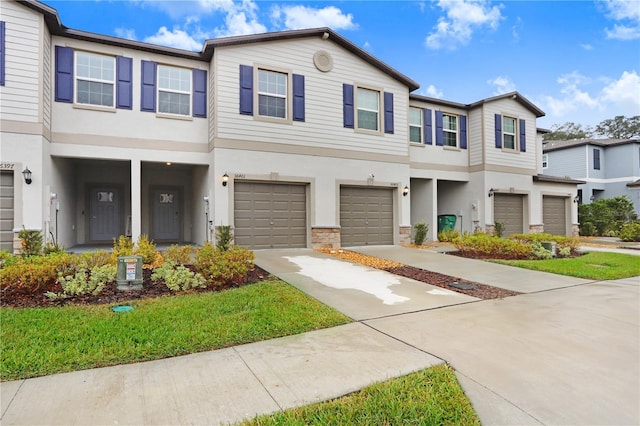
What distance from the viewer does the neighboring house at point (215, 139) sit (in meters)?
9.20

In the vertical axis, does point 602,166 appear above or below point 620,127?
below

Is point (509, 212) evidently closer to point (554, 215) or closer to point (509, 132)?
point (554, 215)

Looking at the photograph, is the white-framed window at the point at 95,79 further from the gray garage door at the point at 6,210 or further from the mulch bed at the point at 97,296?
the mulch bed at the point at 97,296

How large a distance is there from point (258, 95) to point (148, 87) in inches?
129

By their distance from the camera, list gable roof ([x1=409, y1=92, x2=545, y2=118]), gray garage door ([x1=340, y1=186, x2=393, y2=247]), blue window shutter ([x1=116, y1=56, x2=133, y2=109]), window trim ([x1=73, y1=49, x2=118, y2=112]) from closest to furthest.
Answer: window trim ([x1=73, y1=49, x2=118, y2=112]), blue window shutter ([x1=116, y1=56, x2=133, y2=109]), gray garage door ([x1=340, y1=186, x2=393, y2=247]), gable roof ([x1=409, y1=92, x2=545, y2=118])

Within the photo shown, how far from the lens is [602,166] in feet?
85.8

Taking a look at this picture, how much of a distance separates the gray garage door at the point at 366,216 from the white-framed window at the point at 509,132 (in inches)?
280

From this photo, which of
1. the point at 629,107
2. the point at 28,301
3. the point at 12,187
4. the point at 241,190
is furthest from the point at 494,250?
the point at 629,107

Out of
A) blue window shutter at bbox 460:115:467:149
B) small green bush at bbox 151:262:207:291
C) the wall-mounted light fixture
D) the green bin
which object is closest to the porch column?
the wall-mounted light fixture

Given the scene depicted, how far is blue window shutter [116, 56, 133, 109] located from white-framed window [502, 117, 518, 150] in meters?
15.3

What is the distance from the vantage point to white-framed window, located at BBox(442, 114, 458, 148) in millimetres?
15934

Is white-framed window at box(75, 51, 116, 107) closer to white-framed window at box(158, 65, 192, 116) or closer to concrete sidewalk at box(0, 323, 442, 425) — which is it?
white-framed window at box(158, 65, 192, 116)

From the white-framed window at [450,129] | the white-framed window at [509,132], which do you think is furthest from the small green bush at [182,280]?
the white-framed window at [509,132]

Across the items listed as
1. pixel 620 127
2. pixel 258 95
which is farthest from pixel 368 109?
pixel 620 127
